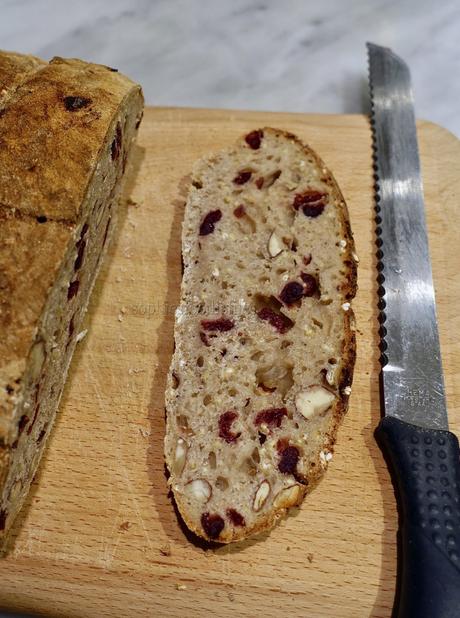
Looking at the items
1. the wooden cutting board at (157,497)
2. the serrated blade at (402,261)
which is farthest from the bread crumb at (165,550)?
the serrated blade at (402,261)

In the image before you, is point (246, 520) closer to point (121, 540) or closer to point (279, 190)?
point (121, 540)

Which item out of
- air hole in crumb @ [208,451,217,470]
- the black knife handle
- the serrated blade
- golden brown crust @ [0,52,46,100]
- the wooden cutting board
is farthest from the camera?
golden brown crust @ [0,52,46,100]

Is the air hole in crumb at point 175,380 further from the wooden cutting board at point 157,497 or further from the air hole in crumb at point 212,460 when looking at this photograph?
the air hole in crumb at point 212,460

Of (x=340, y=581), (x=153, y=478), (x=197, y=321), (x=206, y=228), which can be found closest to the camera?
(x=340, y=581)

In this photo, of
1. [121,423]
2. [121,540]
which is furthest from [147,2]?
[121,540]

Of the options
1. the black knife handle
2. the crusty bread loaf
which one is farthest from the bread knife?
the crusty bread loaf

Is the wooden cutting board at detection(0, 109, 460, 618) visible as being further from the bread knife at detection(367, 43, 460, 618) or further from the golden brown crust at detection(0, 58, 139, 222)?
the golden brown crust at detection(0, 58, 139, 222)

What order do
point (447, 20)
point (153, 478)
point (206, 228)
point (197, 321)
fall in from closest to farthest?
point (153, 478) < point (197, 321) < point (206, 228) < point (447, 20)
